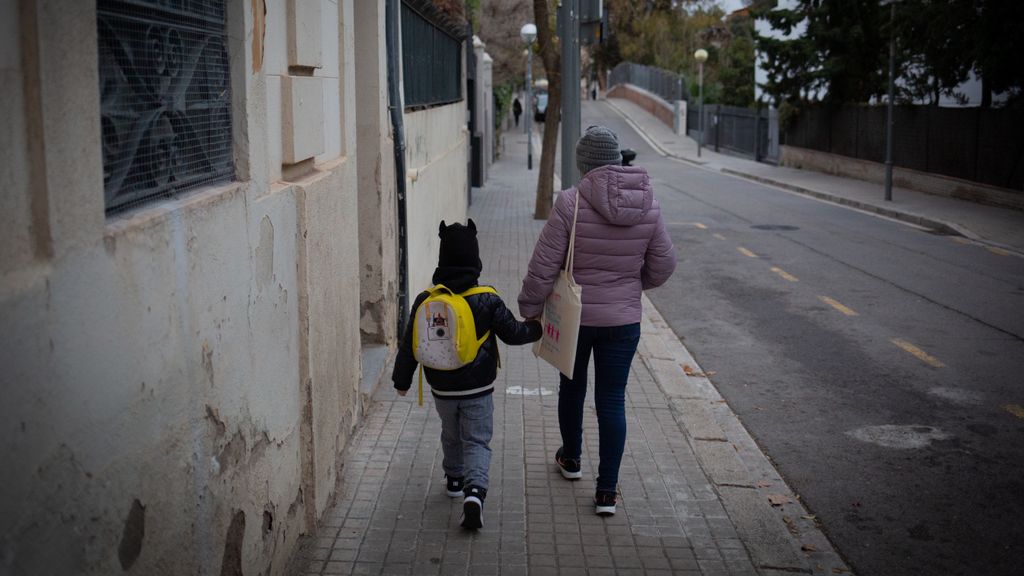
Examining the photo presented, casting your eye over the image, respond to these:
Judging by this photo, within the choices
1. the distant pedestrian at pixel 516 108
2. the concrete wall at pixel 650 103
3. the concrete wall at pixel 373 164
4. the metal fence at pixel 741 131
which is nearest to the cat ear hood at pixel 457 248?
the concrete wall at pixel 373 164

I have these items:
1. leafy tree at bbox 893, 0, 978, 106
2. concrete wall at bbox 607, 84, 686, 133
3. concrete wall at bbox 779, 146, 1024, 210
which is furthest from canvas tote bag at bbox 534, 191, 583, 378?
concrete wall at bbox 607, 84, 686, 133

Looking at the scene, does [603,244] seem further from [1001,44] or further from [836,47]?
[836,47]

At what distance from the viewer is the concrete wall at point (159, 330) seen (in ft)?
7.14

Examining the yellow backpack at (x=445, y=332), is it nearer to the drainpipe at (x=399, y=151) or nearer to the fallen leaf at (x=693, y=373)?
the drainpipe at (x=399, y=151)

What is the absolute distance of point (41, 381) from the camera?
7.26 feet

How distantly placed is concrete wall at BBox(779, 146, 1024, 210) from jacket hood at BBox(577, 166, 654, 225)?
18.3m

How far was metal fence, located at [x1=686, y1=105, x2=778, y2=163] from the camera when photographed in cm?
3934

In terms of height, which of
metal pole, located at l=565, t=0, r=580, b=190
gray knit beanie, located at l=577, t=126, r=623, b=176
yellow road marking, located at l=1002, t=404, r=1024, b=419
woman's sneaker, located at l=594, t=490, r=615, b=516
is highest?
metal pole, located at l=565, t=0, r=580, b=190

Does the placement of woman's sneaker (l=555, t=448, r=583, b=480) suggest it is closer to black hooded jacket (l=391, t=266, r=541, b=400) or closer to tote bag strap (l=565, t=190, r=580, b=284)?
black hooded jacket (l=391, t=266, r=541, b=400)

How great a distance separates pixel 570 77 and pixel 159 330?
8818 millimetres

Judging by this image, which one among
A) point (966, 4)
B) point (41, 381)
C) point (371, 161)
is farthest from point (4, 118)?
point (966, 4)

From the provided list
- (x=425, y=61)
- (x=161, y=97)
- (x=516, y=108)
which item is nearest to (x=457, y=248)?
(x=161, y=97)

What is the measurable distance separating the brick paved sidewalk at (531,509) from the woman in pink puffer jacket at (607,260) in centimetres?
30

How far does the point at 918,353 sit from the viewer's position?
9594 mm
